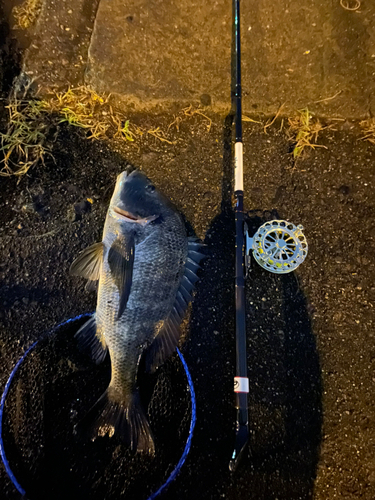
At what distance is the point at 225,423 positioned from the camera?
8.10 ft

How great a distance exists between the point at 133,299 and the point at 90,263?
0.47 metres

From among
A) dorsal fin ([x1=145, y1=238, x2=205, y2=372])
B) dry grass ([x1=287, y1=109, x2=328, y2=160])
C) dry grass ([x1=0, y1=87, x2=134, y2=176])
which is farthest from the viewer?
dry grass ([x1=287, y1=109, x2=328, y2=160])

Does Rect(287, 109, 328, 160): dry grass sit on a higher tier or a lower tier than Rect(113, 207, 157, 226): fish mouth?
higher

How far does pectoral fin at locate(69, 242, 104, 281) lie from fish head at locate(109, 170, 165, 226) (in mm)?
279

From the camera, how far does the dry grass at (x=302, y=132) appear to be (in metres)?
3.05

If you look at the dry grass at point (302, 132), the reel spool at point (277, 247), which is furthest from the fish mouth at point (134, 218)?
the dry grass at point (302, 132)

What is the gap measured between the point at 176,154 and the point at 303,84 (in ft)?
5.15

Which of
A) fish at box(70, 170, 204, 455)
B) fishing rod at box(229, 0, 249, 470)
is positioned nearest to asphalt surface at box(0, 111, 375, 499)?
fishing rod at box(229, 0, 249, 470)

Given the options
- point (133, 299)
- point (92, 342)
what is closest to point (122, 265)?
point (133, 299)

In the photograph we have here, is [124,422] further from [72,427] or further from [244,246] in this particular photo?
[244,246]

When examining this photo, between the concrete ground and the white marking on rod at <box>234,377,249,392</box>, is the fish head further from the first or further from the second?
the white marking on rod at <box>234,377,249,392</box>

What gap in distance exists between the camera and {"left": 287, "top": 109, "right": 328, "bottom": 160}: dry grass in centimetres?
305

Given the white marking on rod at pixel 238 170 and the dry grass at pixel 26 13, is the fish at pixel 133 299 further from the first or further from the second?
the dry grass at pixel 26 13

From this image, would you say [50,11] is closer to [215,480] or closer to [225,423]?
[225,423]
